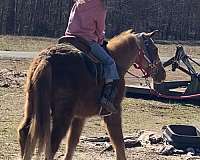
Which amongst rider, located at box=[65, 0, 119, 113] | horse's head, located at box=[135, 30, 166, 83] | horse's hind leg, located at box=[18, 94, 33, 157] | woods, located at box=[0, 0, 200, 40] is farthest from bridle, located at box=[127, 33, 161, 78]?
woods, located at box=[0, 0, 200, 40]

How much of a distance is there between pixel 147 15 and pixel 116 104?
1004 inches

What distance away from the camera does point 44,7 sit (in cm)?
3102

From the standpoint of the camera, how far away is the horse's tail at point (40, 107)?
6.17 meters

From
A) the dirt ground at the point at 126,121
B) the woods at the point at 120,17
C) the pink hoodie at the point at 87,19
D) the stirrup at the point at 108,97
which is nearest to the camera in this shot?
the stirrup at the point at 108,97

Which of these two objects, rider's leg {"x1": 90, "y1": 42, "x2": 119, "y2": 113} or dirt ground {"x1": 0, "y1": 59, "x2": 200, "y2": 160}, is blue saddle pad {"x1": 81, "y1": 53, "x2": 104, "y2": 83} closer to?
rider's leg {"x1": 90, "y1": 42, "x2": 119, "y2": 113}

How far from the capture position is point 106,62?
7098mm

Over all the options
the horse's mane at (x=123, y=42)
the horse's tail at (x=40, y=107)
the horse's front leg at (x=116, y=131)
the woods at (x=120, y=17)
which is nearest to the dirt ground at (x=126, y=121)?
the horse's front leg at (x=116, y=131)

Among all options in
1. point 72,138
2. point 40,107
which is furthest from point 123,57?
point 40,107

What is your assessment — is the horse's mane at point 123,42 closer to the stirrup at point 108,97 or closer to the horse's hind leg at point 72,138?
the stirrup at point 108,97

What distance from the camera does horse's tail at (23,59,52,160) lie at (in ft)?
20.2

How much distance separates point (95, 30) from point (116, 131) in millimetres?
1335

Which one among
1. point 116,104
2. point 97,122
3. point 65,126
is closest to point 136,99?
point 97,122

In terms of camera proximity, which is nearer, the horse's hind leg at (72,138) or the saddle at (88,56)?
the saddle at (88,56)

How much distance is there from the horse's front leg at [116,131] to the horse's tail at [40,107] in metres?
1.29
